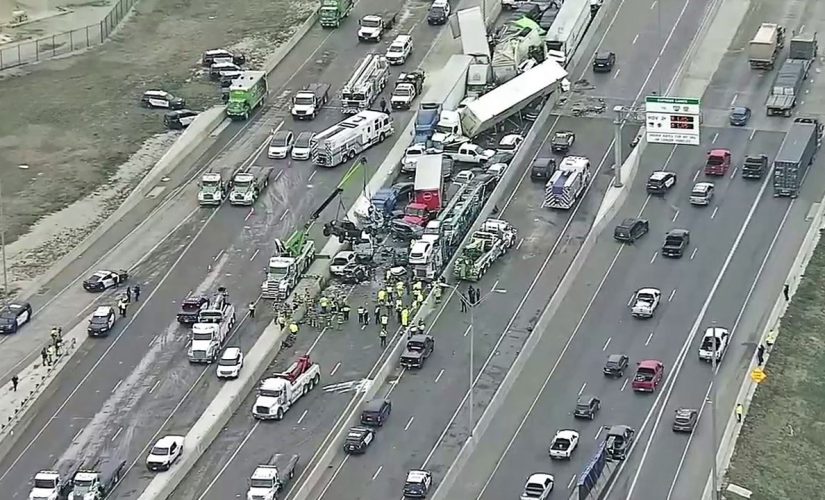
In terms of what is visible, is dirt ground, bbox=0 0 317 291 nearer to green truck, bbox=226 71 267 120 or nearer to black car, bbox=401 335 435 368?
green truck, bbox=226 71 267 120

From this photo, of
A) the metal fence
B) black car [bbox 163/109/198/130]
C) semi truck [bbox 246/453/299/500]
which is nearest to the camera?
semi truck [bbox 246/453/299/500]

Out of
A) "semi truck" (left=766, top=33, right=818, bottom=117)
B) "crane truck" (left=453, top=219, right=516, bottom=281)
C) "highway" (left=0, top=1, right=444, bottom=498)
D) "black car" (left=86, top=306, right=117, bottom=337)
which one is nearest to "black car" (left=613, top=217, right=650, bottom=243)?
"crane truck" (left=453, top=219, right=516, bottom=281)

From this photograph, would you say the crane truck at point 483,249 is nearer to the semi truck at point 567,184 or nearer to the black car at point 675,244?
the semi truck at point 567,184

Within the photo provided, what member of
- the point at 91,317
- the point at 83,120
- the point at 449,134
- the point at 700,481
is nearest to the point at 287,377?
the point at 91,317

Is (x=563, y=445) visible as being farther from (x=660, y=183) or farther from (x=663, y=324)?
(x=660, y=183)

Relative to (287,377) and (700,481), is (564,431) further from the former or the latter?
(287,377)

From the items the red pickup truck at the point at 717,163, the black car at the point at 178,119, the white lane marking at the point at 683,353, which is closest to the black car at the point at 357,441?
the white lane marking at the point at 683,353

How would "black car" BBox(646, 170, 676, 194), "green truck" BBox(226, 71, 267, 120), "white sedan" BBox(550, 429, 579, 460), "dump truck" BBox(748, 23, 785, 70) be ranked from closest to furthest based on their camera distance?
"white sedan" BBox(550, 429, 579, 460) → "black car" BBox(646, 170, 676, 194) → "green truck" BBox(226, 71, 267, 120) → "dump truck" BBox(748, 23, 785, 70)
